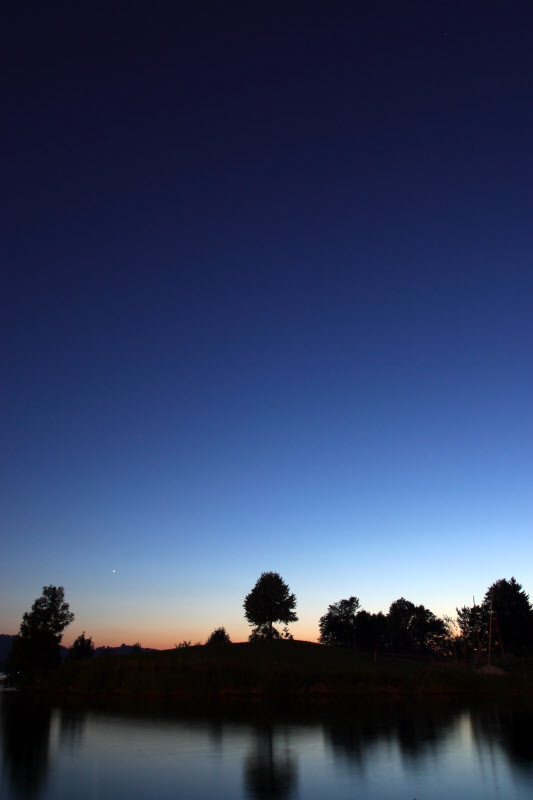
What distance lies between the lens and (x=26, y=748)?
75.9ft

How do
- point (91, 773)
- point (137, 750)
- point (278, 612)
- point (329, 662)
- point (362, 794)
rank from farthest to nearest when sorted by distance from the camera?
point (278, 612) < point (329, 662) < point (137, 750) < point (91, 773) < point (362, 794)

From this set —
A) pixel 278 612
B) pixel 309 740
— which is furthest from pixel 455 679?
pixel 278 612

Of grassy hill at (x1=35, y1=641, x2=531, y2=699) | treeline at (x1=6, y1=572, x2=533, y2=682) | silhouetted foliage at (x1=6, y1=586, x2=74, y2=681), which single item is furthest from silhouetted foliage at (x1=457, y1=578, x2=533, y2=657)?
silhouetted foliage at (x1=6, y1=586, x2=74, y2=681)

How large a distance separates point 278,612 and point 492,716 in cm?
7794

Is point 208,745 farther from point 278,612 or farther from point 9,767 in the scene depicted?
point 278,612

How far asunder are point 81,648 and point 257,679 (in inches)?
1913

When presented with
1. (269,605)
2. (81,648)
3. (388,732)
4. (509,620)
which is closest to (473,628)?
(509,620)

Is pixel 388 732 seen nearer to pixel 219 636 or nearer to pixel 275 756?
pixel 275 756

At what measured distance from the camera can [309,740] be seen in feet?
78.9

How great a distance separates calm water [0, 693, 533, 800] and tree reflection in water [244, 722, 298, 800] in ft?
0.12

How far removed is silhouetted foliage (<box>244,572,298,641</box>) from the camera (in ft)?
347

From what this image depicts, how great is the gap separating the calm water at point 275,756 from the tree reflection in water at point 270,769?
37 mm

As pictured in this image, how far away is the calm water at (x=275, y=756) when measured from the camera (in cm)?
1531

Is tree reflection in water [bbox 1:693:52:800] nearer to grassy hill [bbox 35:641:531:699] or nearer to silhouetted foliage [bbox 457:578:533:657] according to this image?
grassy hill [bbox 35:641:531:699]
